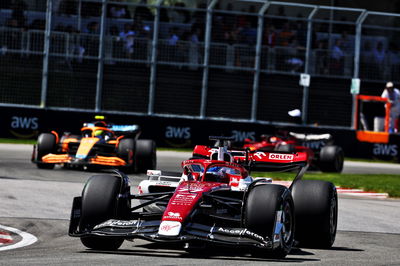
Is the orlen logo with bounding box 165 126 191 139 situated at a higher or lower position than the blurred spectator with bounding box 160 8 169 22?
lower

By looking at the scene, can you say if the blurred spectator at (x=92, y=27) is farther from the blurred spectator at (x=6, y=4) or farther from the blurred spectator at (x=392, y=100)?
the blurred spectator at (x=392, y=100)

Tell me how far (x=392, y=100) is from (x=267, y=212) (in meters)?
18.8

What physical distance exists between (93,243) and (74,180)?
8354mm

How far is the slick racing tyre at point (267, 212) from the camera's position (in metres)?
8.29

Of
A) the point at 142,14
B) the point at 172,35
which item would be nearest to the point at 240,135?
the point at 172,35

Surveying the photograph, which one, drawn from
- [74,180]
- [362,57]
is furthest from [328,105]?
[74,180]

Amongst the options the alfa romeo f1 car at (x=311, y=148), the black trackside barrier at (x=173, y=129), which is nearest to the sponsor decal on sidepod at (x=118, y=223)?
the alfa romeo f1 car at (x=311, y=148)

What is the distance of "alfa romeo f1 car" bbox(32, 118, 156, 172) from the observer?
18828 millimetres

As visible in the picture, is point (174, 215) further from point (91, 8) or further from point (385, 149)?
point (385, 149)

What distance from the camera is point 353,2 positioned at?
106 ft

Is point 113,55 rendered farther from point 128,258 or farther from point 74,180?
point 128,258

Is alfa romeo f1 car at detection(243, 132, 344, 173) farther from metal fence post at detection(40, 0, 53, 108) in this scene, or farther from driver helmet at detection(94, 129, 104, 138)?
metal fence post at detection(40, 0, 53, 108)

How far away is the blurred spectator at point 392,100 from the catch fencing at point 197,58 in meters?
0.57

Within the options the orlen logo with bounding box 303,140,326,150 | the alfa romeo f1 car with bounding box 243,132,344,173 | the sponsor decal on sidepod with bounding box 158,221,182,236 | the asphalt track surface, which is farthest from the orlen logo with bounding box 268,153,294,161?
the orlen logo with bounding box 303,140,326,150
